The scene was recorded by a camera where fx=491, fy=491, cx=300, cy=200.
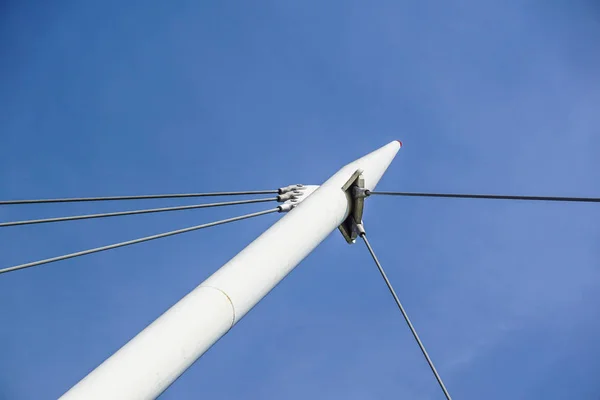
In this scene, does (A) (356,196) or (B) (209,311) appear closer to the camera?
(B) (209,311)

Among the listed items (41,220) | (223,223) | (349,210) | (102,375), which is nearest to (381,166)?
(349,210)

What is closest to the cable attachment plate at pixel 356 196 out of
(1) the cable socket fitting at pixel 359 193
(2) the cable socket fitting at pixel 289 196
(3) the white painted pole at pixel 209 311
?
(1) the cable socket fitting at pixel 359 193

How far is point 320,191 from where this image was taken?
1170 cm

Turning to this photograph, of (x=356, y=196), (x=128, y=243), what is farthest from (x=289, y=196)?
(x=128, y=243)

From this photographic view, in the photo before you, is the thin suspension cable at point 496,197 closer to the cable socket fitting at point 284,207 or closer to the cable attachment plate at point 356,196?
the cable attachment plate at point 356,196

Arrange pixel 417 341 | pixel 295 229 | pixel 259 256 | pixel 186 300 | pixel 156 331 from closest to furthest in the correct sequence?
pixel 156 331, pixel 186 300, pixel 259 256, pixel 295 229, pixel 417 341

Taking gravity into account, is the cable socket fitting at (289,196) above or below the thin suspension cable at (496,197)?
above

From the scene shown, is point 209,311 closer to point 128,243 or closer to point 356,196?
point 128,243

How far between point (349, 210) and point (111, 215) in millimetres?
5837

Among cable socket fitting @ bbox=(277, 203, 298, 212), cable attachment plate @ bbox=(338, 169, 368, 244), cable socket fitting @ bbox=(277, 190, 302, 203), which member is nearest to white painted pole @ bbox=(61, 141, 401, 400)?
cable attachment plate @ bbox=(338, 169, 368, 244)

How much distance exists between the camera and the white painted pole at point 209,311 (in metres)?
6.48

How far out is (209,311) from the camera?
303 inches

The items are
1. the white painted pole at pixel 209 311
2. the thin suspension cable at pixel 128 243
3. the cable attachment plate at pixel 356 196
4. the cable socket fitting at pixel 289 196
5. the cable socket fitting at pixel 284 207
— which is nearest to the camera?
the white painted pole at pixel 209 311

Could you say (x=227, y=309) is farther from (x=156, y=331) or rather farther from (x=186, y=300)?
(x=156, y=331)
